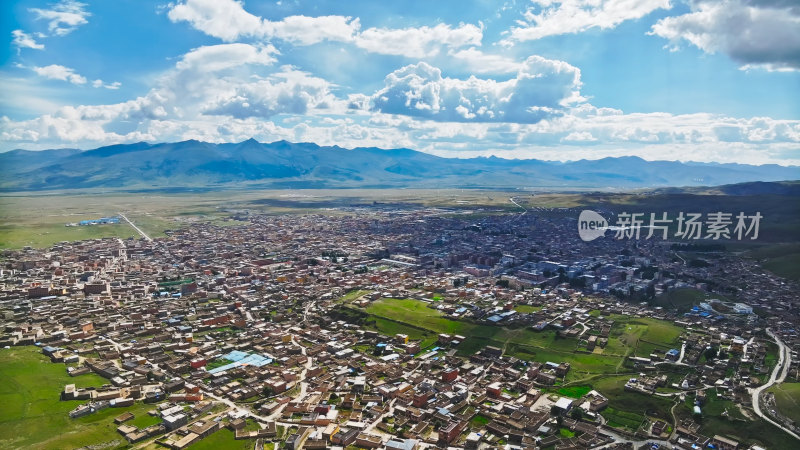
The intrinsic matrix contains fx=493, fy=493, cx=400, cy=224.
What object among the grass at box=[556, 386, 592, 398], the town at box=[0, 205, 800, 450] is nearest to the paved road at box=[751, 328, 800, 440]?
the town at box=[0, 205, 800, 450]

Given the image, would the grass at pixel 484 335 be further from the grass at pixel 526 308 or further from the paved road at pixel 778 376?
the paved road at pixel 778 376

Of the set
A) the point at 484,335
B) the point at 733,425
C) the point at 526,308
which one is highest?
the point at 526,308

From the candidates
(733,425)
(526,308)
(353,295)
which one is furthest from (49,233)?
(733,425)

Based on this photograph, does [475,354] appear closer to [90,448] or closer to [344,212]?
[90,448]

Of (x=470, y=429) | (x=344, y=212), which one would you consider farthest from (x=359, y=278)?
(x=344, y=212)

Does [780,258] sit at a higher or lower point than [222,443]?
higher

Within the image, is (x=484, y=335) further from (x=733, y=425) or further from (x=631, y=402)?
(x=733, y=425)

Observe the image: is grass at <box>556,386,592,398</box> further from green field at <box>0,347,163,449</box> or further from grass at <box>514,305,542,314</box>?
green field at <box>0,347,163,449</box>

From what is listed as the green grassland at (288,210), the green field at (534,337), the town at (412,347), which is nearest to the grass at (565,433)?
the town at (412,347)
